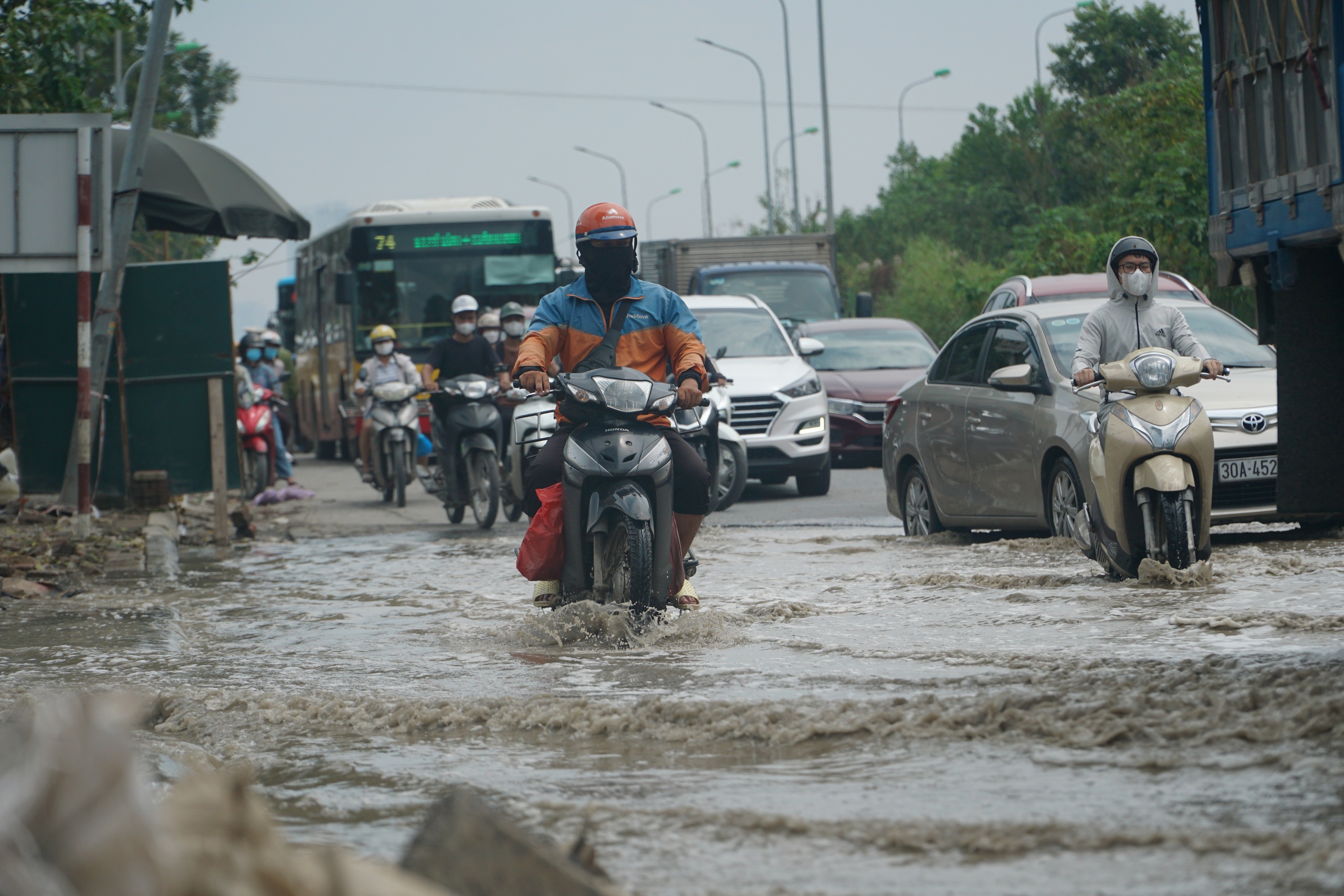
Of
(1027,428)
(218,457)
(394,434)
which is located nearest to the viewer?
(1027,428)

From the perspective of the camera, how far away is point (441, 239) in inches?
840

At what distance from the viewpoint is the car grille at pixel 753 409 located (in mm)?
16688

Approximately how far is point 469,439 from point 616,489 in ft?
24.2

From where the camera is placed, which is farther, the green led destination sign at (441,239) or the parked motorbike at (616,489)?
the green led destination sign at (441,239)

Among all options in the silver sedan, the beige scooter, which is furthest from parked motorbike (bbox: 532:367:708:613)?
the silver sedan

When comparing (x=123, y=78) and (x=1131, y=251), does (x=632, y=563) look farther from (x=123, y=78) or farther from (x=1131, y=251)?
(x=123, y=78)

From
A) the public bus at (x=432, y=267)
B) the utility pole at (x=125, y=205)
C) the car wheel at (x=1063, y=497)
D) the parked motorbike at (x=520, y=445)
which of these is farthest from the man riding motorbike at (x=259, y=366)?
the car wheel at (x=1063, y=497)

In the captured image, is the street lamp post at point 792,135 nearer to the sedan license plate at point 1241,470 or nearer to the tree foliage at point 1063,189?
the tree foliage at point 1063,189

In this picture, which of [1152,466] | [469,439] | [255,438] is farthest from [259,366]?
[1152,466]

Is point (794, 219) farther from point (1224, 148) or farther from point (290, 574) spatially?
point (1224, 148)

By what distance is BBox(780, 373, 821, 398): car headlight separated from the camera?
16.8m

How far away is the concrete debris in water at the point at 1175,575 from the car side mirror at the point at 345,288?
14729mm

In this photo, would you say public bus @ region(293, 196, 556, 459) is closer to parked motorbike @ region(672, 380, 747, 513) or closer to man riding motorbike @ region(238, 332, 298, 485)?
man riding motorbike @ region(238, 332, 298, 485)

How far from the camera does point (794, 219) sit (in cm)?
4391
